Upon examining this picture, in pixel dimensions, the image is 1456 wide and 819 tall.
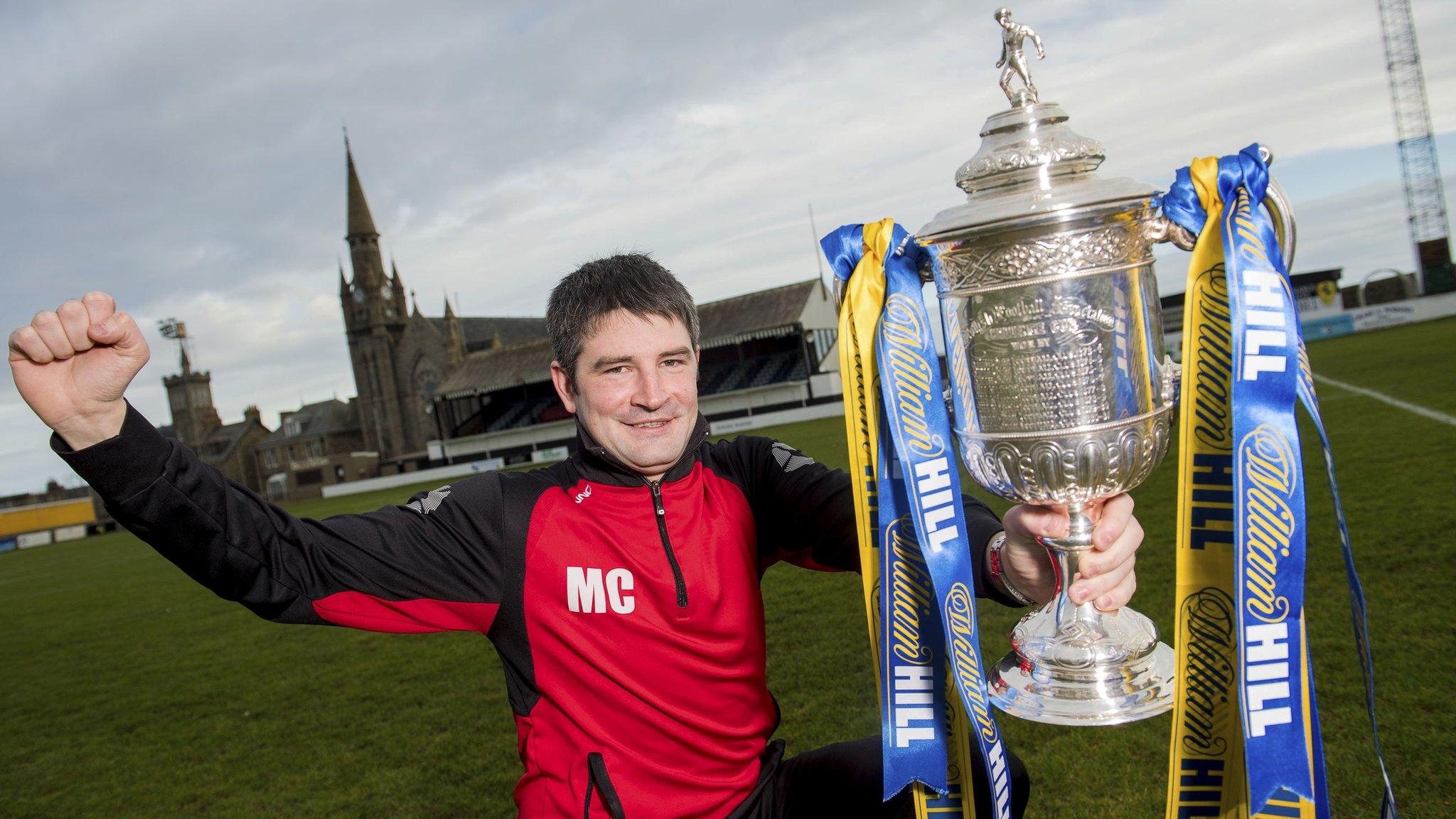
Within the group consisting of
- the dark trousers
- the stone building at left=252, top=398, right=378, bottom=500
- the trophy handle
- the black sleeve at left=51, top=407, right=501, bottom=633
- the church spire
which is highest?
the church spire

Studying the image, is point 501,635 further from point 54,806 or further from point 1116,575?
point 54,806

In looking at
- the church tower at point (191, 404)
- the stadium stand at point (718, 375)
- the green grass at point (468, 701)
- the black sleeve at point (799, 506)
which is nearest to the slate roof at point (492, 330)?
the stadium stand at point (718, 375)

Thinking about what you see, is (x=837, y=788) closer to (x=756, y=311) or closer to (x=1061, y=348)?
(x=1061, y=348)

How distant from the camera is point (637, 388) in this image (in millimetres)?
1940

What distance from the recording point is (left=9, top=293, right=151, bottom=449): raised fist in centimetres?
142

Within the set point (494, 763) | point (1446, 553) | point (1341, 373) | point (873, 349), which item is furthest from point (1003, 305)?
point (1341, 373)

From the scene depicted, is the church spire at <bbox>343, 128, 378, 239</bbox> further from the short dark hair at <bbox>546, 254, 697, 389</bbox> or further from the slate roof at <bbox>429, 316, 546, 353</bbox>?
the short dark hair at <bbox>546, 254, 697, 389</bbox>

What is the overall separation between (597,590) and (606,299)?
63 cm

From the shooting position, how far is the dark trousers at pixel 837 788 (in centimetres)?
187

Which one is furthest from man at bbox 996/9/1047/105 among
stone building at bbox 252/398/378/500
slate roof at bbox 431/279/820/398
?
stone building at bbox 252/398/378/500

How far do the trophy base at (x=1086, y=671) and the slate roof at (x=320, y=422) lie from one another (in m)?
70.0

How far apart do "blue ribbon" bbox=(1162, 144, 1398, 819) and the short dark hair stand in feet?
3.36

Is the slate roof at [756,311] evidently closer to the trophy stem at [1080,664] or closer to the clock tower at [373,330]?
the clock tower at [373,330]

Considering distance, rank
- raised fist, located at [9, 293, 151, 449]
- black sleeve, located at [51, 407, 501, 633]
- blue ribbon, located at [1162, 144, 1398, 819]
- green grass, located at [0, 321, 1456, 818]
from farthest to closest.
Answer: green grass, located at [0, 321, 1456, 818], black sleeve, located at [51, 407, 501, 633], raised fist, located at [9, 293, 151, 449], blue ribbon, located at [1162, 144, 1398, 819]
